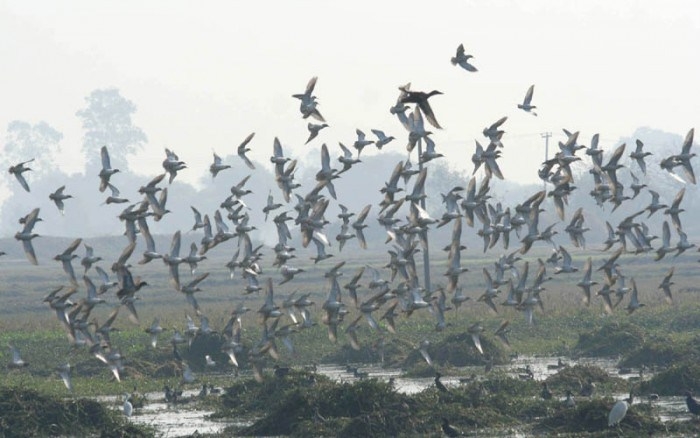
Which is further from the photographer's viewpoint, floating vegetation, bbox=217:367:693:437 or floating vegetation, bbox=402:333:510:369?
floating vegetation, bbox=402:333:510:369

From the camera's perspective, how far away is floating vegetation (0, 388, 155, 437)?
28.8 m

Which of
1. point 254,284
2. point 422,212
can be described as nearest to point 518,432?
point 422,212

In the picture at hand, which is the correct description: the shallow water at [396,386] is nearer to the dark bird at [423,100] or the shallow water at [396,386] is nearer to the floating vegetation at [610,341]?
the floating vegetation at [610,341]

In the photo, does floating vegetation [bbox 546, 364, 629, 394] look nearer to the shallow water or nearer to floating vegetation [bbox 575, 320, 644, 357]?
the shallow water

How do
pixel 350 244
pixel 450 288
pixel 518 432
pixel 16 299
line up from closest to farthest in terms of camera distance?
1. pixel 518 432
2. pixel 450 288
3. pixel 16 299
4. pixel 350 244

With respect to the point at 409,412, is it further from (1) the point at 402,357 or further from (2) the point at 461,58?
(1) the point at 402,357

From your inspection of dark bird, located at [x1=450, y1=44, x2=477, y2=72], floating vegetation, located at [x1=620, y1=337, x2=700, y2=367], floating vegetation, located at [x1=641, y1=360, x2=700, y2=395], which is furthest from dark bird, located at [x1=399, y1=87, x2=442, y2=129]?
floating vegetation, located at [x1=620, y1=337, x2=700, y2=367]

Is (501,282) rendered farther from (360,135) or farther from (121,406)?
(121,406)

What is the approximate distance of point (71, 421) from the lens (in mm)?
29453

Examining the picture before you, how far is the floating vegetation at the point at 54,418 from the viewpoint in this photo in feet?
94.3

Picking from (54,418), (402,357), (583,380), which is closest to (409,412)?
(54,418)

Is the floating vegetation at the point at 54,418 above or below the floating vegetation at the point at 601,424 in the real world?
above

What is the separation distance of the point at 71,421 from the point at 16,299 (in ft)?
187

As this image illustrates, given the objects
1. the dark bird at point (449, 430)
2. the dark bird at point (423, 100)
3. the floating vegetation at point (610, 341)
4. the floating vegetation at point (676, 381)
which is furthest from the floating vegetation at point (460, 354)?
the dark bird at point (423, 100)
